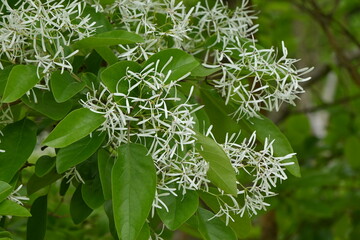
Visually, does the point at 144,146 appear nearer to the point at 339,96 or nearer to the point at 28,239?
the point at 28,239

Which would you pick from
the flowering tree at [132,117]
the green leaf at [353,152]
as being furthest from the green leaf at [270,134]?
the green leaf at [353,152]

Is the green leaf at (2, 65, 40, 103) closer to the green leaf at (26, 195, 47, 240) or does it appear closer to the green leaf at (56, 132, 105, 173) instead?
the green leaf at (56, 132, 105, 173)

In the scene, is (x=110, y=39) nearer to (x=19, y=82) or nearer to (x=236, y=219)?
(x=19, y=82)

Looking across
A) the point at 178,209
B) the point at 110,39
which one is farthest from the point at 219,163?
the point at 110,39

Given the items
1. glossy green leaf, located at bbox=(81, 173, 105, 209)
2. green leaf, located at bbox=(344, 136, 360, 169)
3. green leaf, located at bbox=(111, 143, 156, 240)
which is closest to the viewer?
green leaf, located at bbox=(111, 143, 156, 240)

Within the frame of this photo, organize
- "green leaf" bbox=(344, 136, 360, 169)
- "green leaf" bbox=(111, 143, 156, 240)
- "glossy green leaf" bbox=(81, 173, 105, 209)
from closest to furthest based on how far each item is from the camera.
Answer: "green leaf" bbox=(111, 143, 156, 240) < "glossy green leaf" bbox=(81, 173, 105, 209) < "green leaf" bbox=(344, 136, 360, 169)

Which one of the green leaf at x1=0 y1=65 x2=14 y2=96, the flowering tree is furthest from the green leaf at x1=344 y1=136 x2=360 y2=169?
the green leaf at x1=0 y1=65 x2=14 y2=96

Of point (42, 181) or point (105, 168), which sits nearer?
point (105, 168)
